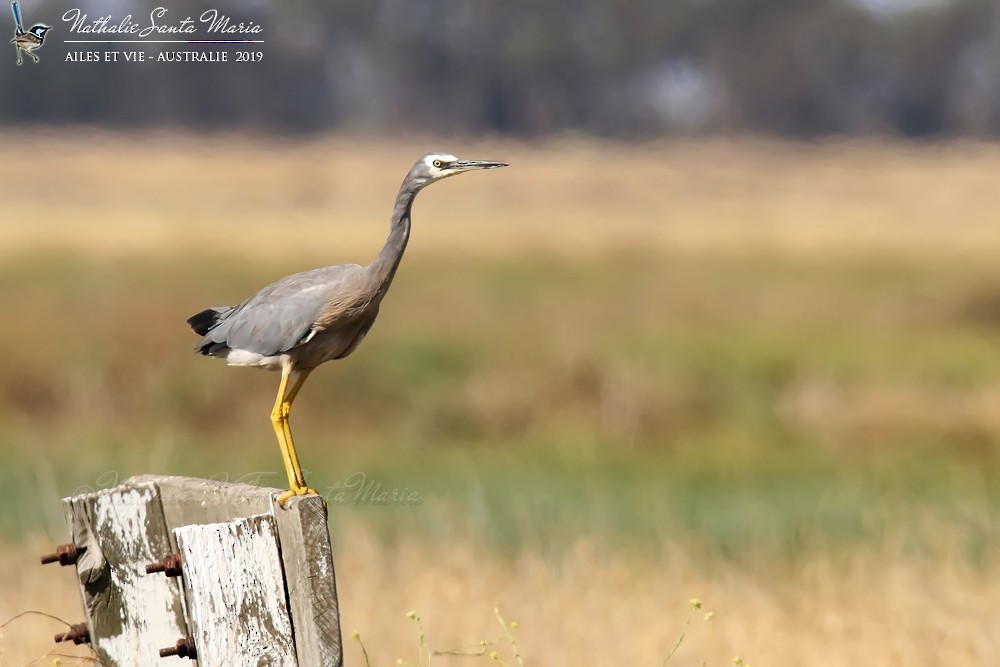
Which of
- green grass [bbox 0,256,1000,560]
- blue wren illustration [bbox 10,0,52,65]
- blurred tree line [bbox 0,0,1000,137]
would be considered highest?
blue wren illustration [bbox 10,0,52,65]

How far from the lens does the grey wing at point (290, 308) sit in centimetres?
394

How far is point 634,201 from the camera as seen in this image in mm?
20672

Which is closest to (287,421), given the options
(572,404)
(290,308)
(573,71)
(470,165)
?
(290,308)

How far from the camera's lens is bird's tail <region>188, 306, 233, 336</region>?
172 inches

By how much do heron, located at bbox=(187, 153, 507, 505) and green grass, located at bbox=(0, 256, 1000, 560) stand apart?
4081 millimetres

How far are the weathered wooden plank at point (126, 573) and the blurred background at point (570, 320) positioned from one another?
1467mm

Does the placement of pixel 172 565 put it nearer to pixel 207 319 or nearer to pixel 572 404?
pixel 207 319

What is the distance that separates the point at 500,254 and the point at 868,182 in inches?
186

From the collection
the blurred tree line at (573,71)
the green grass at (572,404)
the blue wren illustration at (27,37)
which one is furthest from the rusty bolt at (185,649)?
the blurred tree line at (573,71)

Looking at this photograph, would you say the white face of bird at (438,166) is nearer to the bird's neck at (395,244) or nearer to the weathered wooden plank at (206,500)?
the bird's neck at (395,244)

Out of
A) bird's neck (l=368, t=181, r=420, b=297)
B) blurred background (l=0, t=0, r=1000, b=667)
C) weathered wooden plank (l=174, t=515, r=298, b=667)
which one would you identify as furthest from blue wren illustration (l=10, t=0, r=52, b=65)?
weathered wooden plank (l=174, t=515, r=298, b=667)

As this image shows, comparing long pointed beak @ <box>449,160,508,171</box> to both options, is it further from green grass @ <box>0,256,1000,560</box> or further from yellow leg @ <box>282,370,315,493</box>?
green grass @ <box>0,256,1000,560</box>

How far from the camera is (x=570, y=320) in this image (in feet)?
50.0

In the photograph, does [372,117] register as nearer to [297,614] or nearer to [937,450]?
[937,450]
